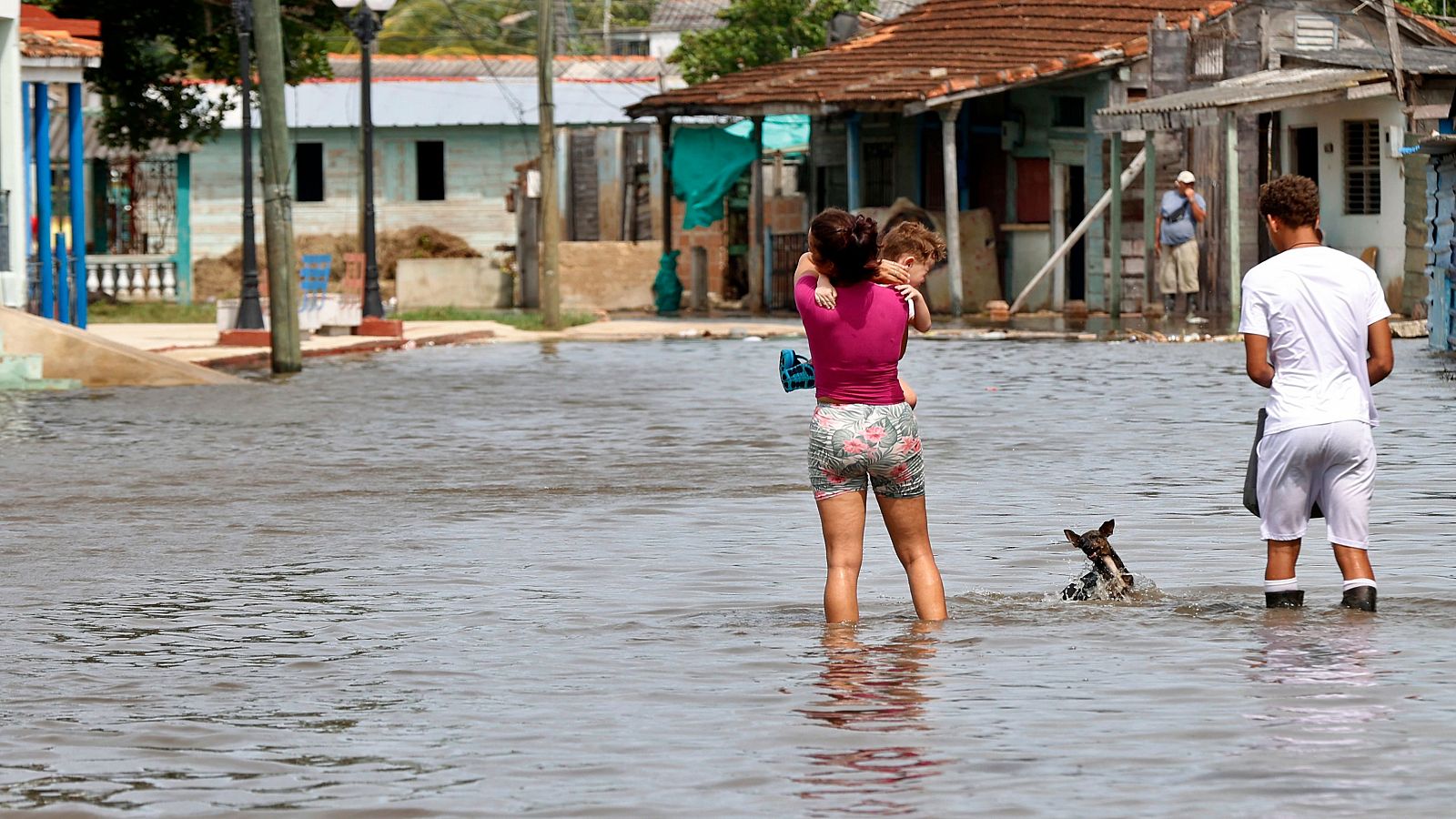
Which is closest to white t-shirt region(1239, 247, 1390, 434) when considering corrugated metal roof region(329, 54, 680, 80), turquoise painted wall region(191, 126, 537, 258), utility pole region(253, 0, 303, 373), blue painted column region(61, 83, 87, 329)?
utility pole region(253, 0, 303, 373)

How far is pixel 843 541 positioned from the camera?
8.63 meters

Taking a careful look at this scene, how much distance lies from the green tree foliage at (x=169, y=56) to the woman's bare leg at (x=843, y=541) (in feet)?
93.1

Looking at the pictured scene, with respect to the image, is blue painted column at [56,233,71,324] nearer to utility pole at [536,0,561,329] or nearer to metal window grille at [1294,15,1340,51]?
utility pole at [536,0,561,329]

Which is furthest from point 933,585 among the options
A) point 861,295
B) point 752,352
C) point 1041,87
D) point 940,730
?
point 1041,87

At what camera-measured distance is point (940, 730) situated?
701cm

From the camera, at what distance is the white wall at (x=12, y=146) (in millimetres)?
26578

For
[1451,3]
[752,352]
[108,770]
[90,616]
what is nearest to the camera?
[108,770]

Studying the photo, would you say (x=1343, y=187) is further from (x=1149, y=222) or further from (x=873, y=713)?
(x=873, y=713)

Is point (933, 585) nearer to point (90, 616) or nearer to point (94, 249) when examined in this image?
point (90, 616)

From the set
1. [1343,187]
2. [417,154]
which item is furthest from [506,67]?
[1343,187]

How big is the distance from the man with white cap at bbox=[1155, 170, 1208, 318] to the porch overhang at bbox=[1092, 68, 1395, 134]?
3.22 ft

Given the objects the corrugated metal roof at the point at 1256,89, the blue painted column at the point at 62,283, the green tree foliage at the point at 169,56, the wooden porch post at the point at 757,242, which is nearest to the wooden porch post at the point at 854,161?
the wooden porch post at the point at 757,242

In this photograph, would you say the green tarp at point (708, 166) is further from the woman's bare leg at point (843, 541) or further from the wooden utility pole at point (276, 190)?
the woman's bare leg at point (843, 541)

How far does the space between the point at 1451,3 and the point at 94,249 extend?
2634 cm
